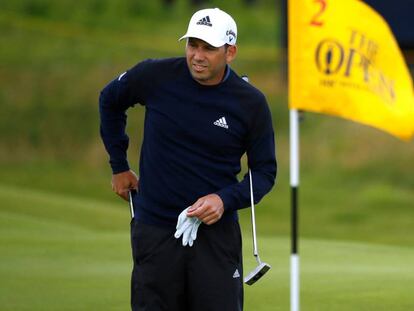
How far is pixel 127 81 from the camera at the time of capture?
605cm

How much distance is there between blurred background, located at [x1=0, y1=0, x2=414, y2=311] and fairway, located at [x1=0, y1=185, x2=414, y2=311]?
0.02 metres

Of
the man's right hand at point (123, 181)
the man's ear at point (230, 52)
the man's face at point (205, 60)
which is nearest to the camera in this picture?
the man's face at point (205, 60)

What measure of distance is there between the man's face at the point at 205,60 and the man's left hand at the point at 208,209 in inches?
22.0

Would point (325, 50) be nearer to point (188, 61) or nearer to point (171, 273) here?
point (188, 61)

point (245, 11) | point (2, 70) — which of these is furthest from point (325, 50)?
point (245, 11)

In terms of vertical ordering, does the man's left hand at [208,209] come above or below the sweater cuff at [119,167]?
below

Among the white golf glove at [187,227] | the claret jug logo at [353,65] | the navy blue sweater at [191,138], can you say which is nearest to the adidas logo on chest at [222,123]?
the navy blue sweater at [191,138]

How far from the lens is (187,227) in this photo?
19.1ft

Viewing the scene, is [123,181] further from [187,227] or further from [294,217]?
[294,217]

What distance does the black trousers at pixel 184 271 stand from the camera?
5.93 metres

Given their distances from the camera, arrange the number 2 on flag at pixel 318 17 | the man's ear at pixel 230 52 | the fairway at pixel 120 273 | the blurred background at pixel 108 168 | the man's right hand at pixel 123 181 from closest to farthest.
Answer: the man's ear at pixel 230 52, the number 2 on flag at pixel 318 17, the man's right hand at pixel 123 181, the fairway at pixel 120 273, the blurred background at pixel 108 168

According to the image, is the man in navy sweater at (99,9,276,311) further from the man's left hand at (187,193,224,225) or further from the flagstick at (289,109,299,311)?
the flagstick at (289,109,299,311)

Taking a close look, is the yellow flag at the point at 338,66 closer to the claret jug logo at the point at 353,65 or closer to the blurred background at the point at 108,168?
the claret jug logo at the point at 353,65

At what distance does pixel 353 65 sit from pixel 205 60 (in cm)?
87
